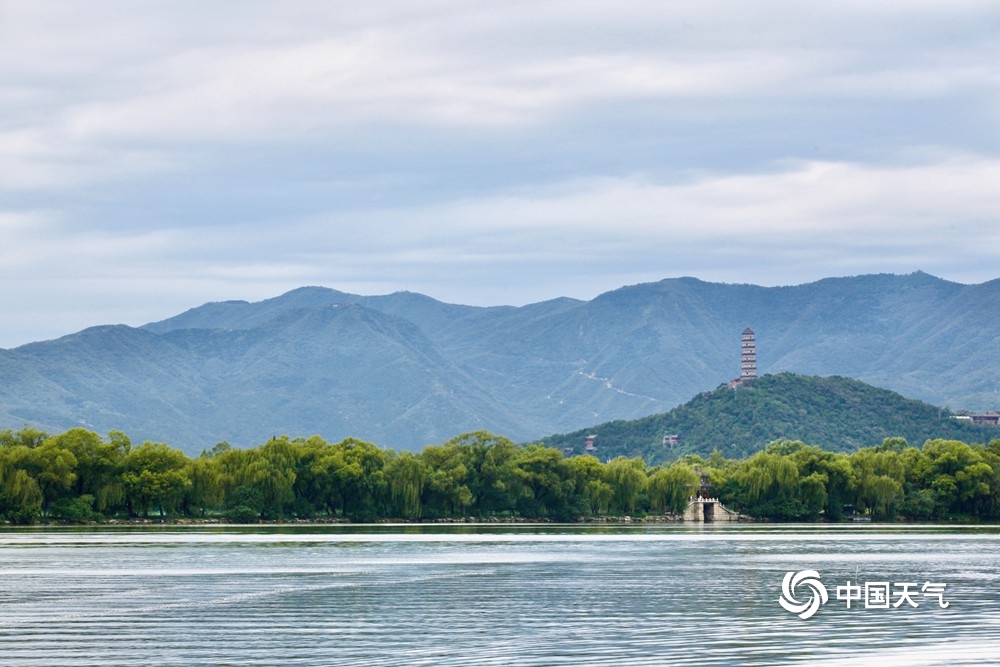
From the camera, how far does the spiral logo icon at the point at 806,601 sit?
1752 inches

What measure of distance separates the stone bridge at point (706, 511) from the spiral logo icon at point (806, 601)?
268ft

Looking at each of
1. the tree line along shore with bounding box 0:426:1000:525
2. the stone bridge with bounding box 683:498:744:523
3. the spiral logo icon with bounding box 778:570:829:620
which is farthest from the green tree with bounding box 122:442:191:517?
the spiral logo icon with bounding box 778:570:829:620

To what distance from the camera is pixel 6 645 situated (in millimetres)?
36906

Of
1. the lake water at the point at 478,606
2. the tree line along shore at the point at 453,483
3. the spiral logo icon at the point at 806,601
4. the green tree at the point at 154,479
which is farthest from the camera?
the tree line along shore at the point at 453,483

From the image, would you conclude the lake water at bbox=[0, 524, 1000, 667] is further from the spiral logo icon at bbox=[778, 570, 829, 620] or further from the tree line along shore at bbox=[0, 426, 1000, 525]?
the tree line along shore at bbox=[0, 426, 1000, 525]

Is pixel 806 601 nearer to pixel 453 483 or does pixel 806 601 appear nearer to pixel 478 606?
pixel 478 606

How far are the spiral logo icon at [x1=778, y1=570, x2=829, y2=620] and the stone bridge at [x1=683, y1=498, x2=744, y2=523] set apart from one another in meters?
81.8

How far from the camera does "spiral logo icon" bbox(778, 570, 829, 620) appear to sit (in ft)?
146

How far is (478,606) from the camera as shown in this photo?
46812 millimetres

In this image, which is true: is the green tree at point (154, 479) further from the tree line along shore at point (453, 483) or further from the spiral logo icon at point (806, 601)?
the spiral logo icon at point (806, 601)

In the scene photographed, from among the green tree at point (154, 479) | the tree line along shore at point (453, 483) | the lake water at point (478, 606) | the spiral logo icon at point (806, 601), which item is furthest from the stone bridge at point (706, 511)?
the spiral logo icon at point (806, 601)

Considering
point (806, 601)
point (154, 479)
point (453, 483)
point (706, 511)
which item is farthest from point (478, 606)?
point (706, 511)

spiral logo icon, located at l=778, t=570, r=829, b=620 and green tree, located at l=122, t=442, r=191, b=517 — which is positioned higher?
green tree, located at l=122, t=442, r=191, b=517

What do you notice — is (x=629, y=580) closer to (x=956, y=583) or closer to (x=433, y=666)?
(x=956, y=583)
